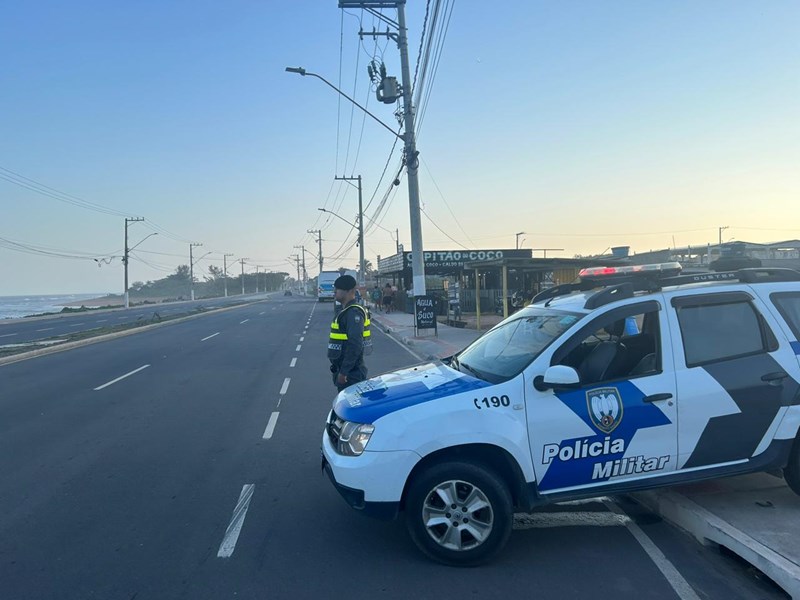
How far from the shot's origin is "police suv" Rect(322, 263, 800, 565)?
12.9 ft

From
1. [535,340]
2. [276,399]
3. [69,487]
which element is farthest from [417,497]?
[276,399]

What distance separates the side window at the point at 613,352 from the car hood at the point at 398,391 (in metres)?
0.73

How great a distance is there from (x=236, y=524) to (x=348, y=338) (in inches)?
78.6

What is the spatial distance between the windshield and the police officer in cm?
105

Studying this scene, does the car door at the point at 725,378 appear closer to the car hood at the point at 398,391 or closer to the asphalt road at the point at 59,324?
the car hood at the point at 398,391

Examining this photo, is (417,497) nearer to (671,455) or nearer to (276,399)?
(671,455)

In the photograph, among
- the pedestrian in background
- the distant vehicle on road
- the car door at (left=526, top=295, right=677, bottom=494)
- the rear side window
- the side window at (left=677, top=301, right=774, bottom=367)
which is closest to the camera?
the car door at (left=526, top=295, right=677, bottom=494)

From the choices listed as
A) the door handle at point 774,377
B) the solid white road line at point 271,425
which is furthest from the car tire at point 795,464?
the solid white road line at point 271,425

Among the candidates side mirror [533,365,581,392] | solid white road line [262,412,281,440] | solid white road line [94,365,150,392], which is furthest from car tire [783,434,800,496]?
solid white road line [94,365,150,392]

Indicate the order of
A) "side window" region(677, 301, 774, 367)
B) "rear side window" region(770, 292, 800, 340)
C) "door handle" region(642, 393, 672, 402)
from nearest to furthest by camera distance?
"door handle" region(642, 393, 672, 402)
"side window" region(677, 301, 774, 367)
"rear side window" region(770, 292, 800, 340)

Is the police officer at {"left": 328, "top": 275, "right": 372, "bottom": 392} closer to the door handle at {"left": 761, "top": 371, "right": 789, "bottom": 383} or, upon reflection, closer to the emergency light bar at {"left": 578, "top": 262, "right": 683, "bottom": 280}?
the emergency light bar at {"left": 578, "top": 262, "right": 683, "bottom": 280}

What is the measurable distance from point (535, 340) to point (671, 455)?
1263mm

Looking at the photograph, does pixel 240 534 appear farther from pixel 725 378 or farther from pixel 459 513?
pixel 725 378

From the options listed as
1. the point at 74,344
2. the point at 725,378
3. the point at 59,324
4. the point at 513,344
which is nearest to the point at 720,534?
the point at 725,378
